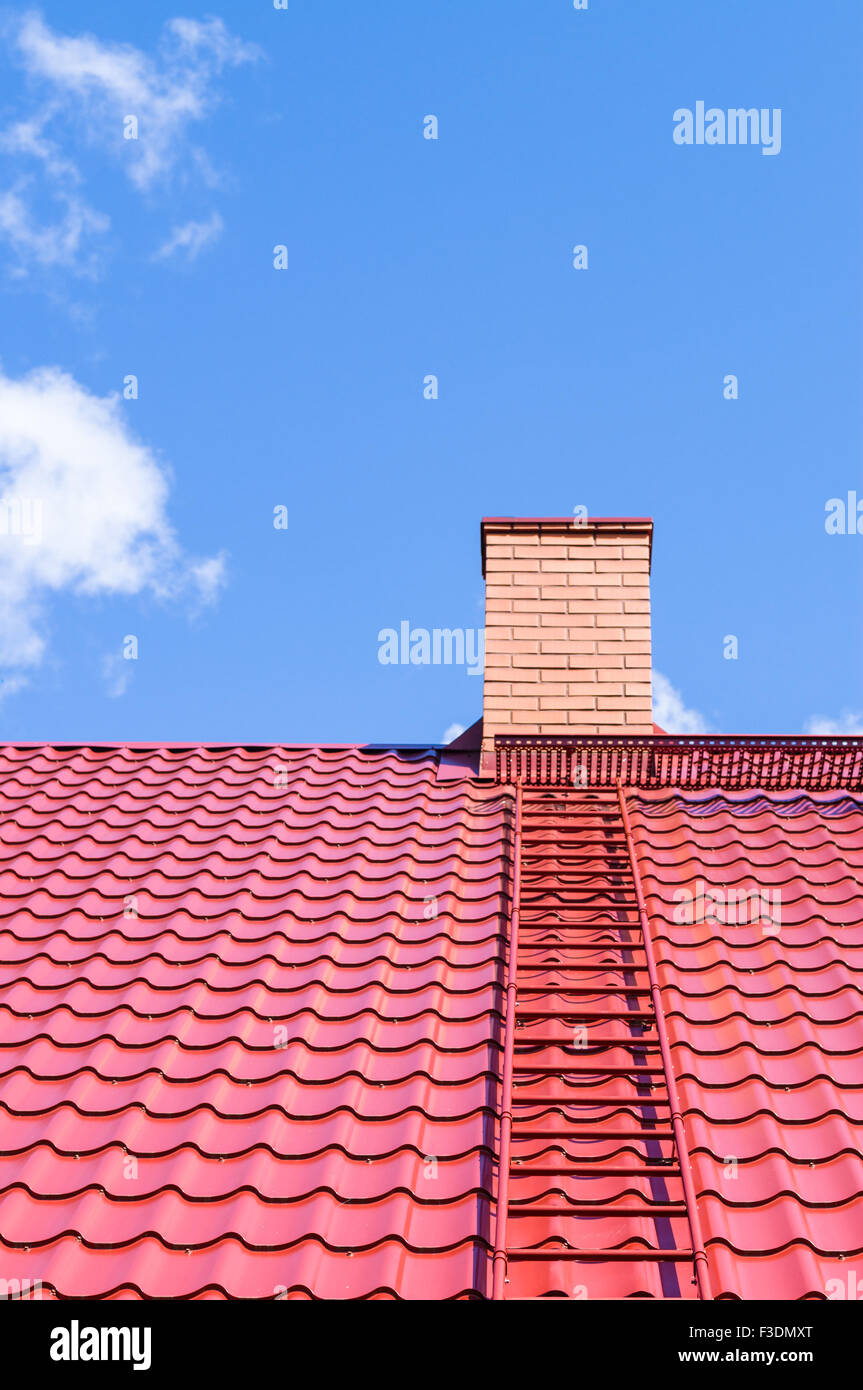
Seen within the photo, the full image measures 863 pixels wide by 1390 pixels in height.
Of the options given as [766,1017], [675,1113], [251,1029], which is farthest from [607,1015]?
[251,1029]

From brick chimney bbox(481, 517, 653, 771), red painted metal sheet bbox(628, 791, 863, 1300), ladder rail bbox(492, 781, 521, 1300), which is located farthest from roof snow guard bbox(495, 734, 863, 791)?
ladder rail bbox(492, 781, 521, 1300)

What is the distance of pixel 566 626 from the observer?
9.46m

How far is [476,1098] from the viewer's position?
5621mm

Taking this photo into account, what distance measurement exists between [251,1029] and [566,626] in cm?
414

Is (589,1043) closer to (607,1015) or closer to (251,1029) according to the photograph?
(607,1015)

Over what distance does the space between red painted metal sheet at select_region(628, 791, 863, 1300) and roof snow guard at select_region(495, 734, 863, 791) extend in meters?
0.13

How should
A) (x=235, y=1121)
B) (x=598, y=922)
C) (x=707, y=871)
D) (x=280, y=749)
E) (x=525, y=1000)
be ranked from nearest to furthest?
(x=235, y=1121) → (x=525, y=1000) → (x=598, y=922) → (x=707, y=871) → (x=280, y=749)

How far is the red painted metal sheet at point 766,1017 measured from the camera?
4.87 meters

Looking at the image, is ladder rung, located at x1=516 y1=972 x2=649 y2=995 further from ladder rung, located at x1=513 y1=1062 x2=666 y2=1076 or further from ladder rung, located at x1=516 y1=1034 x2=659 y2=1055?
ladder rung, located at x1=513 y1=1062 x2=666 y2=1076

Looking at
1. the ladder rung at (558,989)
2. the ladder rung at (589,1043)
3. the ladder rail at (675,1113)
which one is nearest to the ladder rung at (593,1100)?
the ladder rail at (675,1113)

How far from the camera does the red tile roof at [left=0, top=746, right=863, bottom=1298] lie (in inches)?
191
